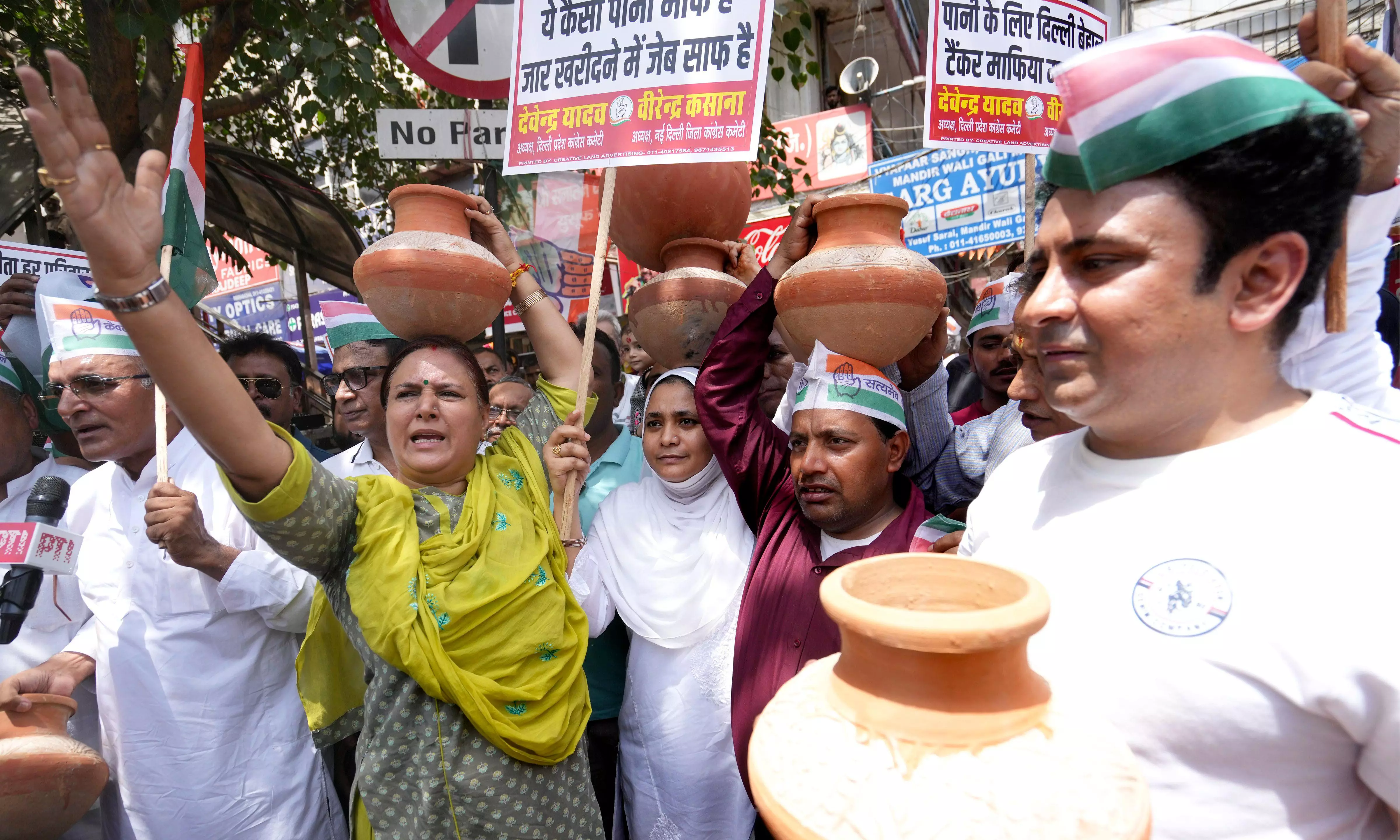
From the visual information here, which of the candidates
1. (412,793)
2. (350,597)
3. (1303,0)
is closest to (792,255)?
(350,597)

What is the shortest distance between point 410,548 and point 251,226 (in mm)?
5417

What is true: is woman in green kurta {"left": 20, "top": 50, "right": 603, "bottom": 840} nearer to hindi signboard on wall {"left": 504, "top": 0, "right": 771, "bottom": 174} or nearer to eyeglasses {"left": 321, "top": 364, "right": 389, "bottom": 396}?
hindi signboard on wall {"left": 504, "top": 0, "right": 771, "bottom": 174}

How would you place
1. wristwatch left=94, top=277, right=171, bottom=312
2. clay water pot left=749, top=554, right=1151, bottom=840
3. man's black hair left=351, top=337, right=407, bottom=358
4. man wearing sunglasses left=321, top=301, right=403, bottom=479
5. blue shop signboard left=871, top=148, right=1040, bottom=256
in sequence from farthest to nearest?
blue shop signboard left=871, top=148, right=1040, bottom=256, man's black hair left=351, top=337, right=407, bottom=358, man wearing sunglasses left=321, top=301, right=403, bottom=479, wristwatch left=94, top=277, right=171, bottom=312, clay water pot left=749, top=554, right=1151, bottom=840

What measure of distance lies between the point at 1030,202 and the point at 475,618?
225 cm

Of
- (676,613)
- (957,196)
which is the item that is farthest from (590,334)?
(957,196)

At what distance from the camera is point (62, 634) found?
284 cm

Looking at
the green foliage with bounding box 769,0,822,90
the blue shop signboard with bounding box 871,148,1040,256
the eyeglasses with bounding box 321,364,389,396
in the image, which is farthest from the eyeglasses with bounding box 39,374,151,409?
the blue shop signboard with bounding box 871,148,1040,256

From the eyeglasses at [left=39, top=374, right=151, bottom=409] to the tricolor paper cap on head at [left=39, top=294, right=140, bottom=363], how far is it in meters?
0.08

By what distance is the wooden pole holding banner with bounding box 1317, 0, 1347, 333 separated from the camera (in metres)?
1.29

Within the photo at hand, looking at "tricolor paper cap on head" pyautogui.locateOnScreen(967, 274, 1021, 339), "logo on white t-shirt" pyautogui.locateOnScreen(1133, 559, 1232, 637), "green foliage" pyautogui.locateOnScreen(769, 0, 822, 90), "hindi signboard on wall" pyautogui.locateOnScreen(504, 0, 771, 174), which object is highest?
"green foliage" pyautogui.locateOnScreen(769, 0, 822, 90)

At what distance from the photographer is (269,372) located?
3.82 meters

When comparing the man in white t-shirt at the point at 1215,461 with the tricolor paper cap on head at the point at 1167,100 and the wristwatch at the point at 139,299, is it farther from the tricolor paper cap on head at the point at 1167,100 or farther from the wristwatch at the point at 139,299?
the wristwatch at the point at 139,299

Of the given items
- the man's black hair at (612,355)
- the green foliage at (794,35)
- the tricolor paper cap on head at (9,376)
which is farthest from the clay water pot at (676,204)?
the tricolor paper cap on head at (9,376)

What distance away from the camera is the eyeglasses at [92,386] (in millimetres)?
2568
